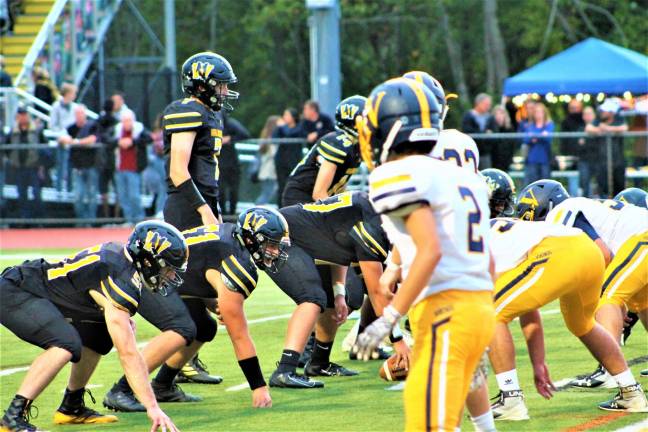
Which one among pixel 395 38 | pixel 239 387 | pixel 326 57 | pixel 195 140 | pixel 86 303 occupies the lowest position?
pixel 239 387

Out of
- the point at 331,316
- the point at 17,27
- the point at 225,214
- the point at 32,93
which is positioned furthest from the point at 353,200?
the point at 17,27

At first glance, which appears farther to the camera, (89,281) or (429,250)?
(89,281)

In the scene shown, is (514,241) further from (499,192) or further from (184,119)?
(184,119)

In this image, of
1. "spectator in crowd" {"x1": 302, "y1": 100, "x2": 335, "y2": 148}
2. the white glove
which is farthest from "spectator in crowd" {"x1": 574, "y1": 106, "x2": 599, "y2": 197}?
the white glove

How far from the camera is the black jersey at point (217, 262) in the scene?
749cm

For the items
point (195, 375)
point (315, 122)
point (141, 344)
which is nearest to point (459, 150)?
point (195, 375)

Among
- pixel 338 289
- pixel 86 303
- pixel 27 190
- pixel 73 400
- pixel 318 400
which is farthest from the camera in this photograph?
pixel 27 190

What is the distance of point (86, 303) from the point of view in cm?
703

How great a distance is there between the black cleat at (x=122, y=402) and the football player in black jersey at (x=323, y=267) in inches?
38.0

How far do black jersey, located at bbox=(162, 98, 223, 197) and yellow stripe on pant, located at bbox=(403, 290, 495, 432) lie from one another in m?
3.82

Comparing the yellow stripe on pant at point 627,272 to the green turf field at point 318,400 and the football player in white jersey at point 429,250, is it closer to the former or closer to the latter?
the green turf field at point 318,400

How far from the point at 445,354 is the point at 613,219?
3.03m

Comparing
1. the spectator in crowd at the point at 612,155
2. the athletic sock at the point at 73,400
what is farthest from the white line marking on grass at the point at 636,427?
the spectator in crowd at the point at 612,155

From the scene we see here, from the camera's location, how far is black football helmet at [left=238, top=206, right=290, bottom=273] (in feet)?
24.3
